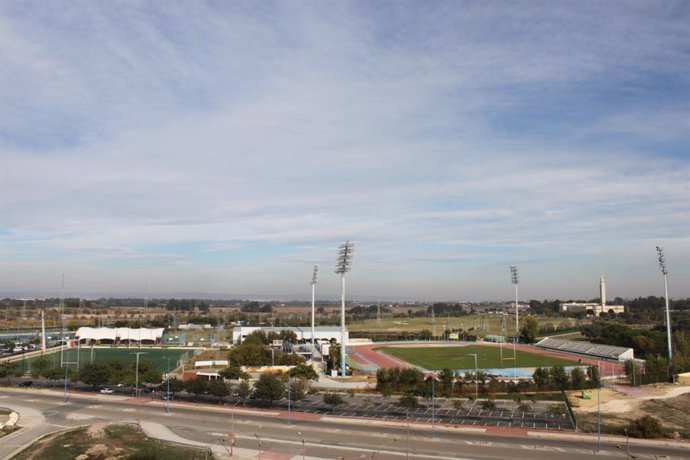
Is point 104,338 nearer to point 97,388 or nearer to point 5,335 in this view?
point 5,335

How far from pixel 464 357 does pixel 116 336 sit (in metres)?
59.5

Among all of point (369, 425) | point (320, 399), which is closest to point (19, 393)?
point (320, 399)

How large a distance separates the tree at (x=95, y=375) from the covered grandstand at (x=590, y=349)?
2322 inches

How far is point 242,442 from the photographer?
3447cm

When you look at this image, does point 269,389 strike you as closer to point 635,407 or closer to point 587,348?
point 635,407

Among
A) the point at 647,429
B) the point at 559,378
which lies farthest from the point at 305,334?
the point at 647,429

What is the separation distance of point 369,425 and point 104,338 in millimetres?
73003

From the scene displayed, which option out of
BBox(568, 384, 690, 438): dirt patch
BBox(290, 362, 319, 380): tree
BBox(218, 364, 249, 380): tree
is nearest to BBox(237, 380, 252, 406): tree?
BBox(290, 362, 319, 380): tree

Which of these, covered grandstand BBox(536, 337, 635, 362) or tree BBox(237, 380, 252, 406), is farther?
covered grandstand BBox(536, 337, 635, 362)

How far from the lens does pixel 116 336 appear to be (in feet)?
322

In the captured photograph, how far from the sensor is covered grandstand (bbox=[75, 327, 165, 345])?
9731 cm

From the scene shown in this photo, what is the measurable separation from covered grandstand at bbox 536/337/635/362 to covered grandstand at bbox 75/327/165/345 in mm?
67555

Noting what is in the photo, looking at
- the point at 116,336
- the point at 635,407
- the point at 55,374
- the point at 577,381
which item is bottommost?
the point at 635,407

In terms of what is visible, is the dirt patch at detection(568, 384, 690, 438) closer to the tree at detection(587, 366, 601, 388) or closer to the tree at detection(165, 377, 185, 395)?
the tree at detection(587, 366, 601, 388)
